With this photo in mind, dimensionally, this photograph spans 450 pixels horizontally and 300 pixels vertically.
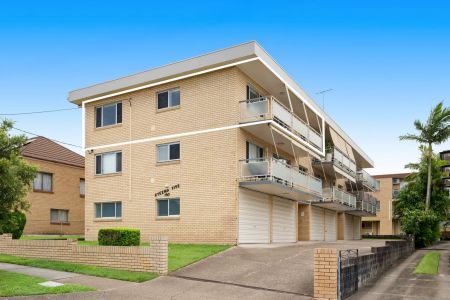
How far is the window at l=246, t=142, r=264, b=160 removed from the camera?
24.7m

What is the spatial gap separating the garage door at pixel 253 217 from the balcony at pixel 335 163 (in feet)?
34.0

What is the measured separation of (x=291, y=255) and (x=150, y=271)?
5.94 metres

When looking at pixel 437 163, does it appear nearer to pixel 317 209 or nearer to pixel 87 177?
pixel 317 209

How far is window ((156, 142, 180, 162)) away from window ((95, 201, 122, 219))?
3.69 meters

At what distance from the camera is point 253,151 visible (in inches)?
1001

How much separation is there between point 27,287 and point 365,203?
1426 inches

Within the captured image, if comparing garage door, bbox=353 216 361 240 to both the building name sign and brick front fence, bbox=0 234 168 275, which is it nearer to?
the building name sign

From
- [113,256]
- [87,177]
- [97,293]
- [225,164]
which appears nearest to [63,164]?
[87,177]

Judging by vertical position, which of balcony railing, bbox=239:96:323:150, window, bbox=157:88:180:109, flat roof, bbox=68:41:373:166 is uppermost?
flat roof, bbox=68:41:373:166

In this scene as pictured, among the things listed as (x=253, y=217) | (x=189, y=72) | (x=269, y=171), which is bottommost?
(x=253, y=217)

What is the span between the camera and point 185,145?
24.5 m

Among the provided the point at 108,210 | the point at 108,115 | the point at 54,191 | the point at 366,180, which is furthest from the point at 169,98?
the point at 366,180

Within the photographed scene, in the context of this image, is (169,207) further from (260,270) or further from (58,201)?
(58,201)

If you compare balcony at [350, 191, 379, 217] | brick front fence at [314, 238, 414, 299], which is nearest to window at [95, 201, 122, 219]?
brick front fence at [314, 238, 414, 299]
